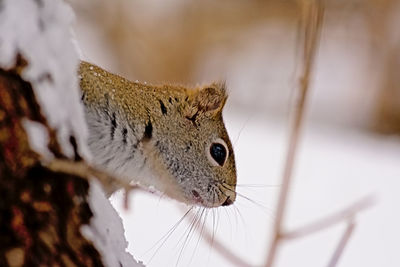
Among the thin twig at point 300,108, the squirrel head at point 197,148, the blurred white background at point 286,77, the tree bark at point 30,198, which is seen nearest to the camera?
the tree bark at point 30,198

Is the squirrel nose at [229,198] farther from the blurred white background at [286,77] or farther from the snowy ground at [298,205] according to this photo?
the blurred white background at [286,77]

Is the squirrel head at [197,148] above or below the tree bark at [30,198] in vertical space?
above

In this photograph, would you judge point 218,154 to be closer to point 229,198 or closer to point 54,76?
point 229,198

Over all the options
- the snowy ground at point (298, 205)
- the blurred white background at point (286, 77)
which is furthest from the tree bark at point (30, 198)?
the blurred white background at point (286, 77)

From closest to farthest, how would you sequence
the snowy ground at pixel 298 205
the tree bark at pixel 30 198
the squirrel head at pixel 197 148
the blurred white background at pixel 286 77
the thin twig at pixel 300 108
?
the tree bark at pixel 30 198 < the thin twig at pixel 300 108 < the squirrel head at pixel 197 148 < the snowy ground at pixel 298 205 < the blurred white background at pixel 286 77

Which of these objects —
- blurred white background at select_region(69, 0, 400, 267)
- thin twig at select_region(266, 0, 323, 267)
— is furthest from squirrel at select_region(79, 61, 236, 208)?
blurred white background at select_region(69, 0, 400, 267)

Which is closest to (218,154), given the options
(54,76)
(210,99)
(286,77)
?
(210,99)

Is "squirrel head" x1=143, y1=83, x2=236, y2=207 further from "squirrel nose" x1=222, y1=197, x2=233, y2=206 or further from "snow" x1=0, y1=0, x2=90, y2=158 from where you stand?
"snow" x1=0, y1=0, x2=90, y2=158
